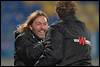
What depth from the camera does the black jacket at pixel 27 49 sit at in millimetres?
4504

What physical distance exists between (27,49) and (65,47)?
0.63 meters

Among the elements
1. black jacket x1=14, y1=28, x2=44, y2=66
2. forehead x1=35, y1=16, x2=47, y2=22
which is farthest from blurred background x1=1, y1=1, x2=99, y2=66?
black jacket x1=14, y1=28, x2=44, y2=66

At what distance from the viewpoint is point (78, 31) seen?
→ 4.20 meters

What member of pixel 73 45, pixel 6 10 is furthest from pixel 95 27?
pixel 73 45

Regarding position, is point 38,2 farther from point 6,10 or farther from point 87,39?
point 87,39

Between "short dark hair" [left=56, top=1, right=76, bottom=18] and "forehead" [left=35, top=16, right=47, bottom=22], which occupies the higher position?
"short dark hair" [left=56, top=1, right=76, bottom=18]

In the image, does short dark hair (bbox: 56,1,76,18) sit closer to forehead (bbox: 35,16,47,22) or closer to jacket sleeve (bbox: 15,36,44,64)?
jacket sleeve (bbox: 15,36,44,64)

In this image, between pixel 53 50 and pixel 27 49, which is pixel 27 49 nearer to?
pixel 27 49

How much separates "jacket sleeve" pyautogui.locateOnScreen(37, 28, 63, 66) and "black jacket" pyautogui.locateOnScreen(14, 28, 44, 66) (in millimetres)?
324

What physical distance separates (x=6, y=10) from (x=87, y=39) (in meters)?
5.90

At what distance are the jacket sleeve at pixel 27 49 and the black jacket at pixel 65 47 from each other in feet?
0.98

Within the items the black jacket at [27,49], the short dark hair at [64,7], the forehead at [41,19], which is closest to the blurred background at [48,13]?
the forehead at [41,19]

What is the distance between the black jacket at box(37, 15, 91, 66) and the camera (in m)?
4.07

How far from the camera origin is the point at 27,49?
180 inches
